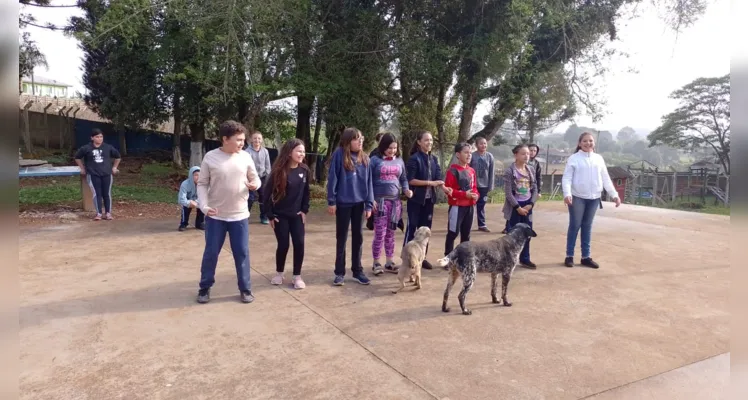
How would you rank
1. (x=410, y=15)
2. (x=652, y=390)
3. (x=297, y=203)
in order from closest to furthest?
(x=652, y=390)
(x=297, y=203)
(x=410, y=15)

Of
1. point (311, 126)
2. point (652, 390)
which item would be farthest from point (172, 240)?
point (311, 126)

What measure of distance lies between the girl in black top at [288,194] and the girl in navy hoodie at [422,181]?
59.9 inches

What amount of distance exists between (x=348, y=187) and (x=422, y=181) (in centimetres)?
113

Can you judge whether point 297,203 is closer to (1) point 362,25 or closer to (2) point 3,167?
(2) point 3,167

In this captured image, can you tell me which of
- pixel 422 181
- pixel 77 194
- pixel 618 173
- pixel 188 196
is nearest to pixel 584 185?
pixel 422 181

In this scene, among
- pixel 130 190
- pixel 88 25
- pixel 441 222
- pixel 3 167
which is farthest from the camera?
pixel 88 25

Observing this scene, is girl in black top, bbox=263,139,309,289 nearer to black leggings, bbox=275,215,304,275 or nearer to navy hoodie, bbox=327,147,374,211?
black leggings, bbox=275,215,304,275

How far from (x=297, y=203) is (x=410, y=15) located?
301 inches

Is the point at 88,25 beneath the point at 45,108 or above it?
above

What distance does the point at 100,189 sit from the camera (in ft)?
28.0

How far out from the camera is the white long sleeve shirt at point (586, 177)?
6.16 meters

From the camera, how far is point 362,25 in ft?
35.9

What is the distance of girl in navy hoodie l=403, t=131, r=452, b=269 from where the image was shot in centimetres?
580

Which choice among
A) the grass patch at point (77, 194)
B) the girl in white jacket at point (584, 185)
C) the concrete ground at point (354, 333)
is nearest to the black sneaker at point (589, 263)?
the girl in white jacket at point (584, 185)
